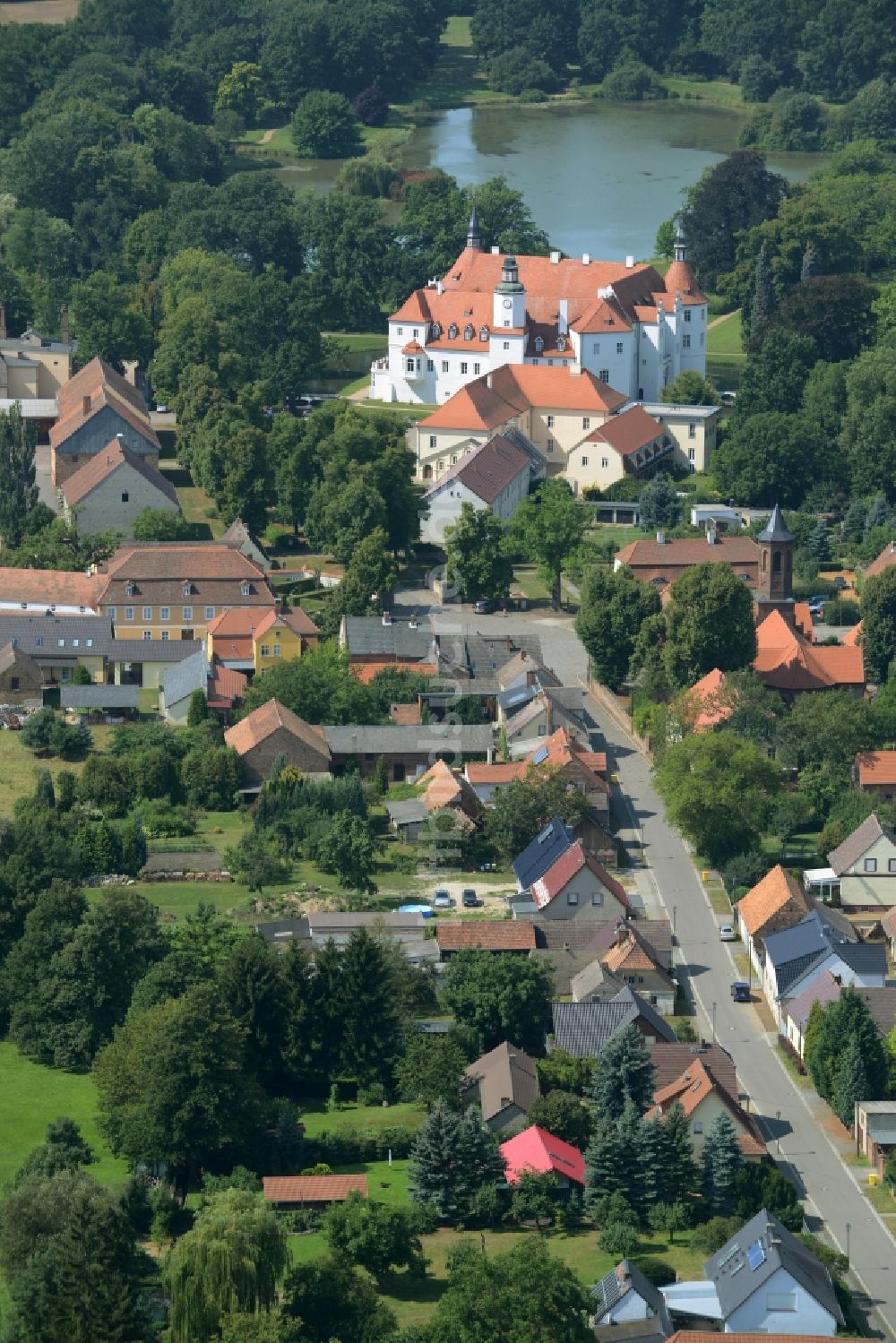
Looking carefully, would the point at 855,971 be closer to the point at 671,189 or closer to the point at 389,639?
the point at 389,639

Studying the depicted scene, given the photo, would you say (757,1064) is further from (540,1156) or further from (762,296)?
(762,296)

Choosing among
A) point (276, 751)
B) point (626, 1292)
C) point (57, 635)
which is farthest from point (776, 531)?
point (626, 1292)

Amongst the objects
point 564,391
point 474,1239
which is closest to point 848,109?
point 564,391

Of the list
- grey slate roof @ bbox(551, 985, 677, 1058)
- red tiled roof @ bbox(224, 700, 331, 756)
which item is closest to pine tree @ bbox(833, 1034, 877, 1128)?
→ grey slate roof @ bbox(551, 985, 677, 1058)

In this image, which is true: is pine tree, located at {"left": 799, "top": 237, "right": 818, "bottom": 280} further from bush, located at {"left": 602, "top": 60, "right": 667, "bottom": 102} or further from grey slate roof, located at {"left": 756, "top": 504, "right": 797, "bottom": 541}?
bush, located at {"left": 602, "top": 60, "right": 667, "bottom": 102}

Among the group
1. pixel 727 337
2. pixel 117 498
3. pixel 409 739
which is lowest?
pixel 727 337
